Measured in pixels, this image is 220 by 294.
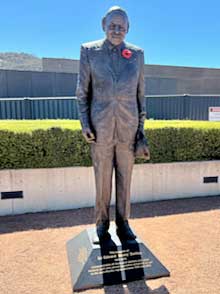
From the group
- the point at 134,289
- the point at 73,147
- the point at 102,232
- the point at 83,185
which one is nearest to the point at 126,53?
the point at 102,232

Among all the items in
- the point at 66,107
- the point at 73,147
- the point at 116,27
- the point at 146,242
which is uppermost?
the point at 116,27

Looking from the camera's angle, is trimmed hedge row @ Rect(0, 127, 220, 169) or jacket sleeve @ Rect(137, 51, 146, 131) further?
trimmed hedge row @ Rect(0, 127, 220, 169)

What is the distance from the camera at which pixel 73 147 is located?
4.62m

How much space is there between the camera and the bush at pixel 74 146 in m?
4.40

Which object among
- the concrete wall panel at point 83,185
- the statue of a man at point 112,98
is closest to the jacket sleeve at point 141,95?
the statue of a man at point 112,98

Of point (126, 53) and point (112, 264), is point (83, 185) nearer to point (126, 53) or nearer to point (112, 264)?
point (112, 264)

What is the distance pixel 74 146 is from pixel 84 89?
6.95 ft

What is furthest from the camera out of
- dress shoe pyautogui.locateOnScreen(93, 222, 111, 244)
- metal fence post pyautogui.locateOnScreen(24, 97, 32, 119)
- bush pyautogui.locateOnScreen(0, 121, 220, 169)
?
metal fence post pyautogui.locateOnScreen(24, 97, 32, 119)

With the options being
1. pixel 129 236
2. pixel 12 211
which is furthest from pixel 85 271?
pixel 12 211

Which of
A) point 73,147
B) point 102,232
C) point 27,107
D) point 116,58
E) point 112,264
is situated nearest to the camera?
point 116,58

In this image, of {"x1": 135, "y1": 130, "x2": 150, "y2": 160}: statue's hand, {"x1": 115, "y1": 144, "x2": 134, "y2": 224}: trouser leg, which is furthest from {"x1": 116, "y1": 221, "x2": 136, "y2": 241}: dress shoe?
{"x1": 135, "y1": 130, "x2": 150, "y2": 160}: statue's hand

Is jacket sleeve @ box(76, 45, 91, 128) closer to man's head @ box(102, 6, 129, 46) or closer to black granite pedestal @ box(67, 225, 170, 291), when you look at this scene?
man's head @ box(102, 6, 129, 46)

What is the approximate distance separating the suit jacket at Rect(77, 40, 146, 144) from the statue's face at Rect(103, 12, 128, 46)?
0.10 m

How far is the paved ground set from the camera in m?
2.57
